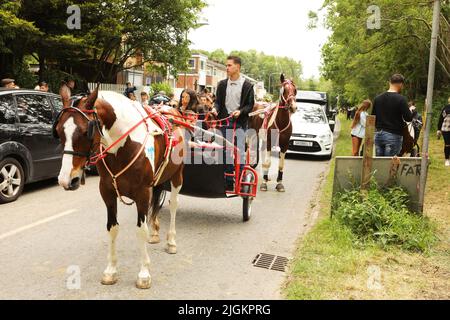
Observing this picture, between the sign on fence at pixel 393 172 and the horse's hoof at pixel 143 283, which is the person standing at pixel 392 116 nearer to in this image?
the sign on fence at pixel 393 172

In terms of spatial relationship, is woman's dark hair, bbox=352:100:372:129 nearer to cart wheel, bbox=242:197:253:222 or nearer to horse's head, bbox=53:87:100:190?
cart wheel, bbox=242:197:253:222

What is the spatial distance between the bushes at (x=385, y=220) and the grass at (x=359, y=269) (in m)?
0.14

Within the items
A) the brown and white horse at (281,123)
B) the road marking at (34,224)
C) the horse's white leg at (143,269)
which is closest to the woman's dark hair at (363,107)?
the brown and white horse at (281,123)

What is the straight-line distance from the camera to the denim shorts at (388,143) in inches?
280

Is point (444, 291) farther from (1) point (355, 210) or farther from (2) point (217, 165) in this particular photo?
(2) point (217, 165)

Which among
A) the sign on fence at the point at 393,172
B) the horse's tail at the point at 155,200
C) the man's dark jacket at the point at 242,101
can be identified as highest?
the man's dark jacket at the point at 242,101

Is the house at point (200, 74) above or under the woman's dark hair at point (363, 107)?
above

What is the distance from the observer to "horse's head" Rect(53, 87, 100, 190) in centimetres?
350

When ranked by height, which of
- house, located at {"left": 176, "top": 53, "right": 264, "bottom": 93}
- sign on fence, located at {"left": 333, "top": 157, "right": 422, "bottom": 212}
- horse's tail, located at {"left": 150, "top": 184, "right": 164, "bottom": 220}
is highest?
house, located at {"left": 176, "top": 53, "right": 264, "bottom": 93}

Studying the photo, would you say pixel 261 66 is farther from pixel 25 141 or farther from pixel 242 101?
pixel 242 101

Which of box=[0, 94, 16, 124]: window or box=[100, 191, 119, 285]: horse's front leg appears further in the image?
box=[0, 94, 16, 124]: window

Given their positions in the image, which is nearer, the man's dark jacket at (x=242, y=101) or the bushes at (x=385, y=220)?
the bushes at (x=385, y=220)

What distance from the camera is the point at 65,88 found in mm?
3570

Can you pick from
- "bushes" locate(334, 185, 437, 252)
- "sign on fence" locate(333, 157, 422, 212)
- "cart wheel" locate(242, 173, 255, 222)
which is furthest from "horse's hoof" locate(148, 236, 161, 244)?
"sign on fence" locate(333, 157, 422, 212)
